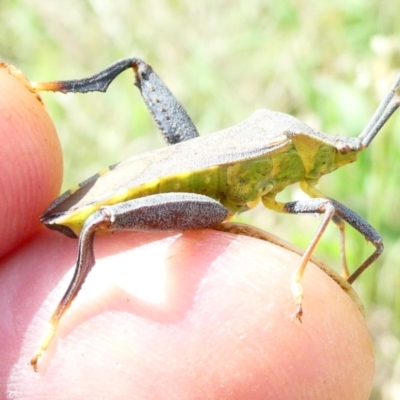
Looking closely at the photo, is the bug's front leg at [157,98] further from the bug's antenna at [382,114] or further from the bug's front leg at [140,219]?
the bug's antenna at [382,114]

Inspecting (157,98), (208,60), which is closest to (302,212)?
(157,98)

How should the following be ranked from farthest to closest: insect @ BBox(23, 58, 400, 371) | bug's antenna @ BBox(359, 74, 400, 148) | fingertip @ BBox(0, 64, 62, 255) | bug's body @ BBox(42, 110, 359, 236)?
bug's antenna @ BBox(359, 74, 400, 148) → fingertip @ BBox(0, 64, 62, 255) → bug's body @ BBox(42, 110, 359, 236) → insect @ BBox(23, 58, 400, 371)

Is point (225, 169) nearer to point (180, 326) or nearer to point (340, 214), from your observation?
point (340, 214)

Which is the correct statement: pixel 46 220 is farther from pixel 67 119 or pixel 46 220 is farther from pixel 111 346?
pixel 67 119

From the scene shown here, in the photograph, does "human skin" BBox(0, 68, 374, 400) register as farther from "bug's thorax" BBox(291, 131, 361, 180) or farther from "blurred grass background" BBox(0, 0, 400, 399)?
"blurred grass background" BBox(0, 0, 400, 399)

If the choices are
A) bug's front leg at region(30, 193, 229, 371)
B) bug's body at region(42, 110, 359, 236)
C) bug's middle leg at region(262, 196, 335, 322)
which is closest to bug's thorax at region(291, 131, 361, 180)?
bug's body at region(42, 110, 359, 236)

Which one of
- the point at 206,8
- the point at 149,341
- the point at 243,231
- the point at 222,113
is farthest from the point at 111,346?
the point at 206,8
